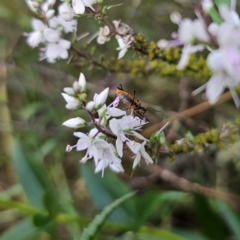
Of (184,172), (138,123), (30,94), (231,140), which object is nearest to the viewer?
(138,123)

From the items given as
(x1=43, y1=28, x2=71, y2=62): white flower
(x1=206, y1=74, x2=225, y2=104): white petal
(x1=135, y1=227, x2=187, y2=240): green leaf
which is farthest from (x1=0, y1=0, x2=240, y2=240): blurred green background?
(x1=206, y1=74, x2=225, y2=104): white petal

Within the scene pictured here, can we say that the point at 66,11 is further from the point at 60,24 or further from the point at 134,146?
the point at 134,146

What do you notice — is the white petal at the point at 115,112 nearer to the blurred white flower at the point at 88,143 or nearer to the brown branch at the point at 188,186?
the blurred white flower at the point at 88,143

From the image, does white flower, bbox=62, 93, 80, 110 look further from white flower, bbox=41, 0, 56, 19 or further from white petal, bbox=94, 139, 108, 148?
white flower, bbox=41, 0, 56, 19

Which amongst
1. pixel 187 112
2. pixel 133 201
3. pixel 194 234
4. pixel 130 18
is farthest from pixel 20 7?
pixel 194 234

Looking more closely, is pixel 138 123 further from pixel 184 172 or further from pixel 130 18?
pixel 130 18

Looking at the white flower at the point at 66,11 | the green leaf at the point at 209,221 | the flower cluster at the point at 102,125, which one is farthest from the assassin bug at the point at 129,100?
the green leaf at the point at 209,221

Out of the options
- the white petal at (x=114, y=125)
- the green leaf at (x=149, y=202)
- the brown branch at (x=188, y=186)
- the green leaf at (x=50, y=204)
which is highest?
the white petal at (x=114, y=125)
